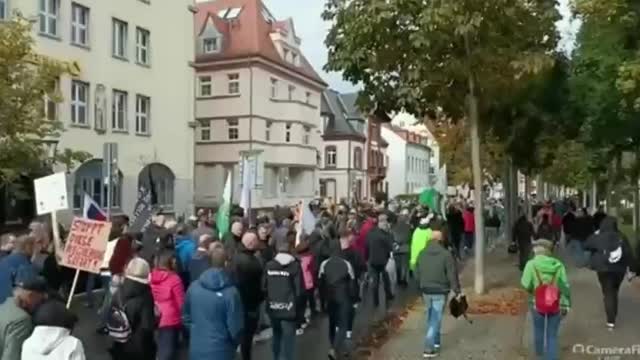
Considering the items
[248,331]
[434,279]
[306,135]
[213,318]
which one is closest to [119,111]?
[248,331]

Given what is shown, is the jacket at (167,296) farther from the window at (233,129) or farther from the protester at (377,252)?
the window at (233,129)

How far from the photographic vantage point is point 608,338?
1312 centimetres

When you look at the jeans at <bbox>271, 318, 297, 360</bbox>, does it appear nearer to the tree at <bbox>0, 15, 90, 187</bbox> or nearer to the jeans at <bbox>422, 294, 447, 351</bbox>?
the jeans at <bbox>422, 294, 447, 351</bbox>

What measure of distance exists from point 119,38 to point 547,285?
1126 inches

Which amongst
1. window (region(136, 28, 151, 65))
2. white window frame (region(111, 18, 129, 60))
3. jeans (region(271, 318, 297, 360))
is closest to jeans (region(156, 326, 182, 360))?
jeans (region(271, 318, 297, 360))

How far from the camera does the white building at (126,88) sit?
107 ft

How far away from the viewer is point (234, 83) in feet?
190

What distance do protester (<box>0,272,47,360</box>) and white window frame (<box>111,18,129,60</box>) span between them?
3010 cm

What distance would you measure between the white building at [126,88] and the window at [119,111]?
4 centimetres

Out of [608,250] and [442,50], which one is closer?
[608,250]

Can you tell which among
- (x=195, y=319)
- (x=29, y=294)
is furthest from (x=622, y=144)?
(x=29, y=294)

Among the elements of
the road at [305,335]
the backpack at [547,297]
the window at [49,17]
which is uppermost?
the window at [49,17]

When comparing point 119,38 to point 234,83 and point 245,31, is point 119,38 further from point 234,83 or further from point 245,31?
point 245,31

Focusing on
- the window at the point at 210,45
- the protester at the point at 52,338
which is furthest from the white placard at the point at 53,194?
the window at the point at 210,45
